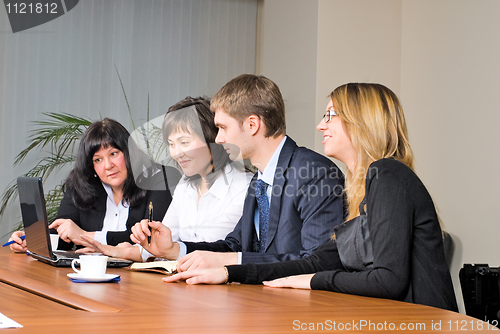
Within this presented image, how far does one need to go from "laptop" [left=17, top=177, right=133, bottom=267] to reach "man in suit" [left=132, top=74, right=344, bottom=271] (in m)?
0.24

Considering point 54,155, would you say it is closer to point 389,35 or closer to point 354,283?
point 389,35

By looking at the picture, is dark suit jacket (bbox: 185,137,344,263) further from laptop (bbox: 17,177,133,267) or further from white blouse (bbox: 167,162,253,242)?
laptop (bbox: 17,177,133,267)

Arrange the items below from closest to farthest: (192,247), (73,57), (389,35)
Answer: (192,247) < (389,35) < (73,57)

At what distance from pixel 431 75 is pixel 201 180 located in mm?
2013

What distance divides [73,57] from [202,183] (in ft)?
7.90

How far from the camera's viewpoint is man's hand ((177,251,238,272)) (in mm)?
1456

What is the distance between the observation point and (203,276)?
1364mm

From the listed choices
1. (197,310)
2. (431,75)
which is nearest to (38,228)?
(197,310)

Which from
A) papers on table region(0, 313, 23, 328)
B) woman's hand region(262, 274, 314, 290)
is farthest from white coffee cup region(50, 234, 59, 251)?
papers on table region(0, 313, 23, 328)

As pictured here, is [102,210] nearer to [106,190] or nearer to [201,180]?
[106,190]

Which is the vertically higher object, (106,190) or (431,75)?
(431,75)

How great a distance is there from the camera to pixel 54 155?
402 cm

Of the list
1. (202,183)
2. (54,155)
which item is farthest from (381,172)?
(54,155)

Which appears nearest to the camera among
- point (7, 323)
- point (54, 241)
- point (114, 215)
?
point (7, 323)
